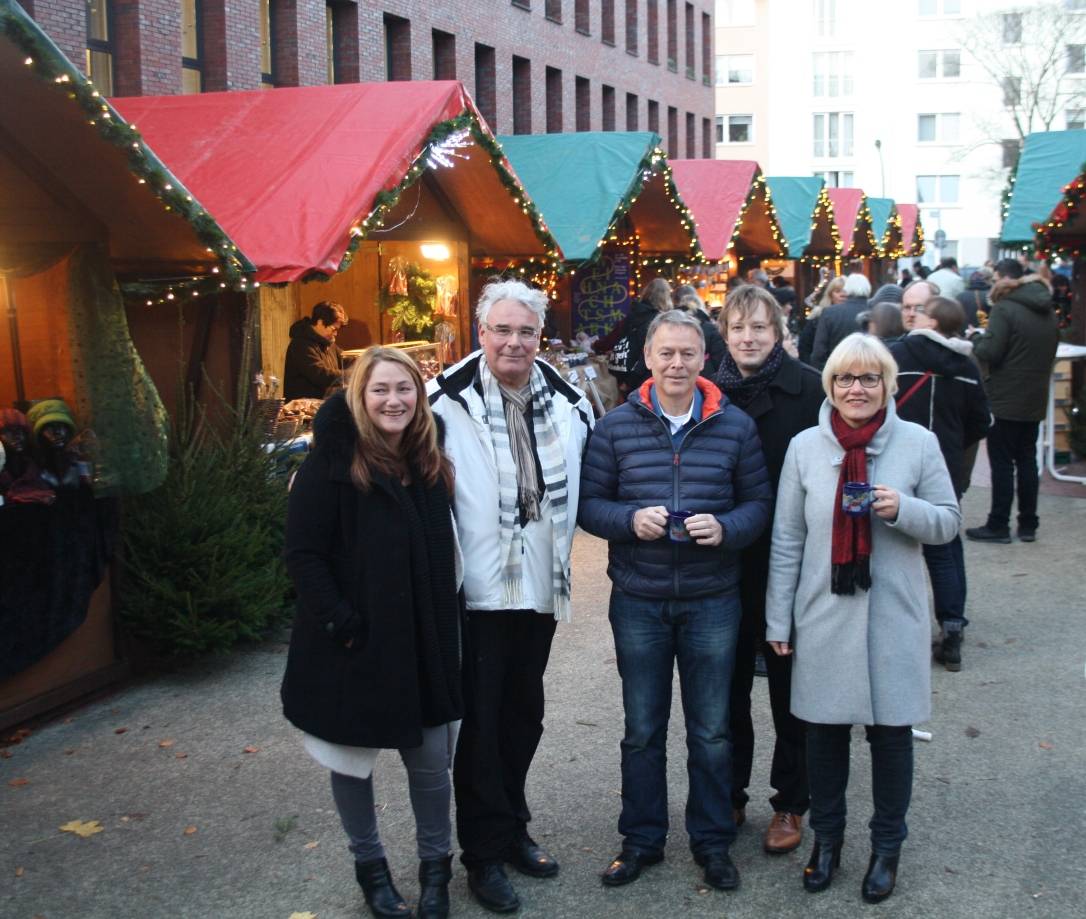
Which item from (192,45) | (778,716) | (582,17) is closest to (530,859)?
(778,716)

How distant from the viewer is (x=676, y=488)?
437 centimetres

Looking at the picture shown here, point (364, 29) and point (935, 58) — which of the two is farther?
point (935, 58)

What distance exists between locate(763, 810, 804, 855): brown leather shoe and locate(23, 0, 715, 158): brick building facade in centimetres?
1276

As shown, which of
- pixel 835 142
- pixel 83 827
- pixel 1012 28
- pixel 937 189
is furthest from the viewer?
pixel 835 142

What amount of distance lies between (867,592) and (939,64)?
256ft

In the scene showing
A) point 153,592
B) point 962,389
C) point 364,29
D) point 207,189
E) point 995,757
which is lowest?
point 995,757

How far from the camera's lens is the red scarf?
4.29 m

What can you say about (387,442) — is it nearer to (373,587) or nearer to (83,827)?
(373,587)

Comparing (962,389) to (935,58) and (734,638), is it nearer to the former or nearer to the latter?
(734,638)

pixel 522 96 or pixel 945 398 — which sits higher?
pixel 522 96

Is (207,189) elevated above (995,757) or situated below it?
above

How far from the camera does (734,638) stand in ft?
14.7

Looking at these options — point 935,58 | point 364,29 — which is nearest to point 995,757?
point 364,29

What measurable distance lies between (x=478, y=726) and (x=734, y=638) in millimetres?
912
